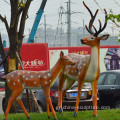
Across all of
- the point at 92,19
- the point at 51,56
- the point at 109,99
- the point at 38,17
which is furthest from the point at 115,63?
the point at 92,19

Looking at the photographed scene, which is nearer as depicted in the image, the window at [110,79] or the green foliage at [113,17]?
the green foliage at [113,17]

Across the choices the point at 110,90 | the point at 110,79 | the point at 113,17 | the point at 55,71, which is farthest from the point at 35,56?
the point at 113,17

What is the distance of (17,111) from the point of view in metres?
13.1

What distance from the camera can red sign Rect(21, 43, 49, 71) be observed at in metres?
27.4

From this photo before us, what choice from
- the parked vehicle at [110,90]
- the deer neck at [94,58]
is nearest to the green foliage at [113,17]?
the deer neck at [94,58]

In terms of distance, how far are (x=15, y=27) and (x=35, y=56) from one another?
51.3 feet

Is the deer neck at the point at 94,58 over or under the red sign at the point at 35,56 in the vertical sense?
over

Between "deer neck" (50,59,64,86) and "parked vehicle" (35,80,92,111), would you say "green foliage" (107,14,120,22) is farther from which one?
"parked vehicle" (35,80,92,111)

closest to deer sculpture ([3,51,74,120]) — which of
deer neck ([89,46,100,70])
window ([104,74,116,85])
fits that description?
deer neck ([89,46,100,70])

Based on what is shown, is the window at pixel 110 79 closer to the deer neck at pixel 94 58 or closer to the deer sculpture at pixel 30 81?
the deer neck at pixel 94 58

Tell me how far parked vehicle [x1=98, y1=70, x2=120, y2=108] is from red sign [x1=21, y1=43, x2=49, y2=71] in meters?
14.2

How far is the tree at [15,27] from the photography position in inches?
458

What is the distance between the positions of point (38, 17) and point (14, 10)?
15.8 metres

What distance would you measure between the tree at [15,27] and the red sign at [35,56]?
15.0 metres
